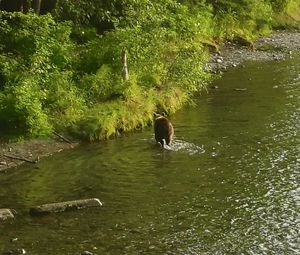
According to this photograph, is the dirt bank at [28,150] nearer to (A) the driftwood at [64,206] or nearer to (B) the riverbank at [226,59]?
(B) the riverbank at [226,59]

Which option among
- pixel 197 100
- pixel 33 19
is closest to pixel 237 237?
pixel 33 19

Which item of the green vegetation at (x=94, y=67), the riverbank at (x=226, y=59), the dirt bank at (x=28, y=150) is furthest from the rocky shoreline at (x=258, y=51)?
the dirt bank at (x=28, y=150)

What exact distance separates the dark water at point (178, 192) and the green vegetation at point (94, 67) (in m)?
1.01

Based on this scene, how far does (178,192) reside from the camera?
1355 centimetres

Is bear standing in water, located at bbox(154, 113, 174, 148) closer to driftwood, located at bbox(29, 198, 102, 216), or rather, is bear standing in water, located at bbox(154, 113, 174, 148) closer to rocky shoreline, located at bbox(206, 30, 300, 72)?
driftwood, located at bbox(29, 198, 102, 216)

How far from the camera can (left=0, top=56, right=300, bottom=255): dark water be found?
11.1 meters

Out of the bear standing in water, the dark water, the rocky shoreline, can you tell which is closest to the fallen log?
the dark water

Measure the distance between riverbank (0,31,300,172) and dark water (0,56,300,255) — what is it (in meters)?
0.49

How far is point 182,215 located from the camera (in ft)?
40.2

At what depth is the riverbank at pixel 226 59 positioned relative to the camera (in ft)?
53.4

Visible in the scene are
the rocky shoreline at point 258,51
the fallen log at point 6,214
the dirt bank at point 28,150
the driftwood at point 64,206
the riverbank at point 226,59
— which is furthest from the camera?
the rocky shoreline at point 258,51

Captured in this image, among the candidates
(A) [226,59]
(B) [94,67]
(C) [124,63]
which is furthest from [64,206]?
(A) [226,59]

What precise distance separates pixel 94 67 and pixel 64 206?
8.87m

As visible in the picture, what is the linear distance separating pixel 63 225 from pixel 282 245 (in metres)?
3.72
